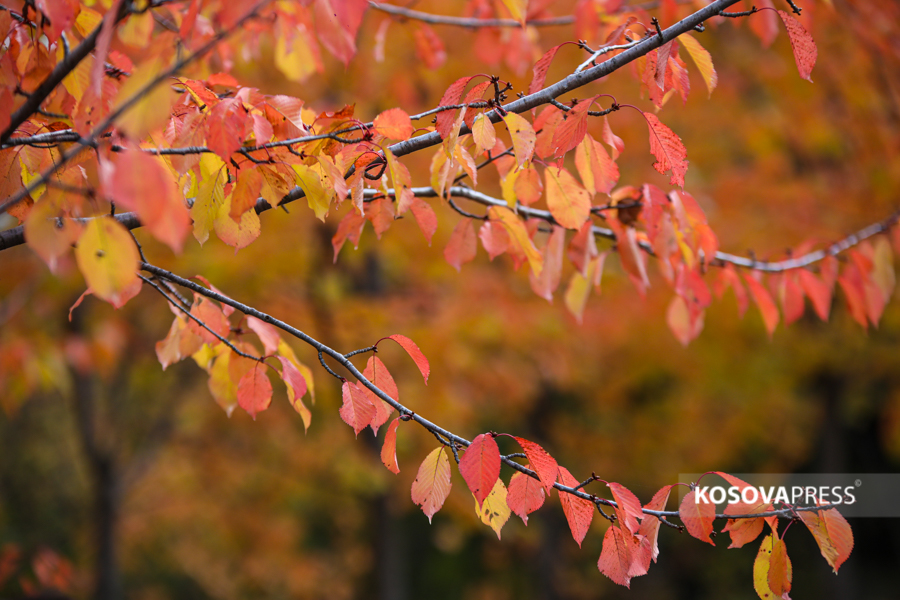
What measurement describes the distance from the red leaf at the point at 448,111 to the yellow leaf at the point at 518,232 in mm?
349

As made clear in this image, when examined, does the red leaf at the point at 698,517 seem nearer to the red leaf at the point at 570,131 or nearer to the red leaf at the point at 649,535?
the red leaf at the point at 649,535

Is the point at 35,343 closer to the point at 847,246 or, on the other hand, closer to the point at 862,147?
the point at 847,246

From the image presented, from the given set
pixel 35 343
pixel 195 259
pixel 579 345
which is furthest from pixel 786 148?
pixel 35 343

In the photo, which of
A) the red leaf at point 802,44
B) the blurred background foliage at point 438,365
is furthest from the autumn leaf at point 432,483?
the blurred background foliage at point 438,365

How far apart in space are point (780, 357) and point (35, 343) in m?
6.46

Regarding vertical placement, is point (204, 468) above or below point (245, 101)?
below

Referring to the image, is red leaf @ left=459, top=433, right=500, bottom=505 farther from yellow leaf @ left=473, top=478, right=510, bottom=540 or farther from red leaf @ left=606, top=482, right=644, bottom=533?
red leaf @ left=606, top=482, right=644, bottom=533

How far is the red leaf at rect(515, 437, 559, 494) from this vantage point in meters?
0.97

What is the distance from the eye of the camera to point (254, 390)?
4.03 ft

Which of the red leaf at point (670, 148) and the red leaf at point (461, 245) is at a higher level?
the red leaf at point (670, 148)

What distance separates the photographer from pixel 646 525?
1.06 m

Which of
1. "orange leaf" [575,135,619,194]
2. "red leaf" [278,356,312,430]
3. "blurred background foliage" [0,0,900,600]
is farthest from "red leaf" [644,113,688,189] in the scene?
"blurred background foliage" [0,0,900,600]

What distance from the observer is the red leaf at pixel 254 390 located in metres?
1.22

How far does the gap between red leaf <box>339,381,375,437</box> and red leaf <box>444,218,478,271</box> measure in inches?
20.6
